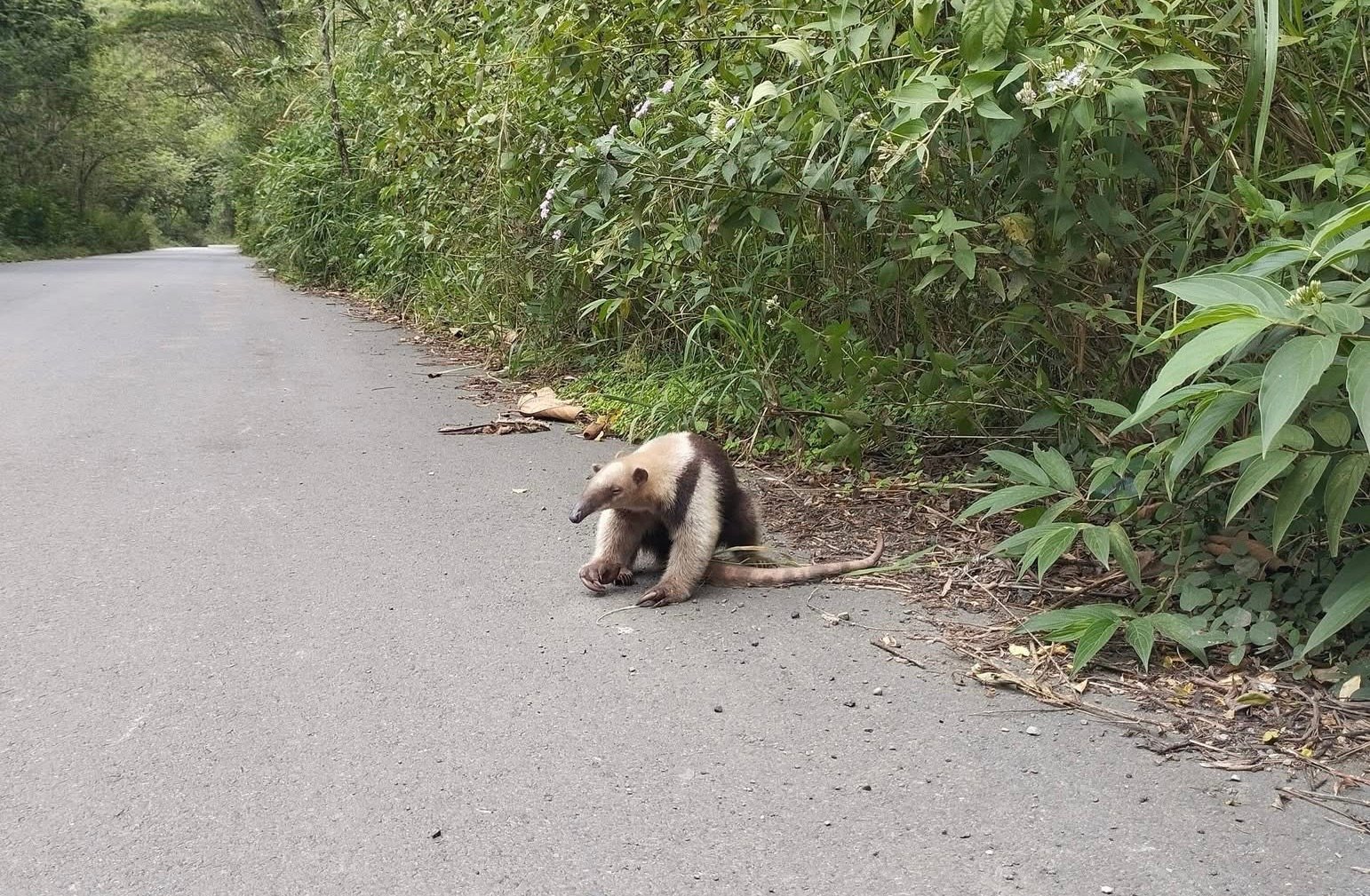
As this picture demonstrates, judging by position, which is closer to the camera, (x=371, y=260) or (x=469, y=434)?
(x=469, y=434)

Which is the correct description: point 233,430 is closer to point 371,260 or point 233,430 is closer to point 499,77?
point 499,77

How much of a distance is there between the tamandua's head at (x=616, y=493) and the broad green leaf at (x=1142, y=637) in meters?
1.80

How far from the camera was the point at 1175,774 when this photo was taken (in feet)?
8.81

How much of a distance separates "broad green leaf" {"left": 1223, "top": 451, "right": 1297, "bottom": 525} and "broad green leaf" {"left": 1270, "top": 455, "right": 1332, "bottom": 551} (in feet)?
0.14

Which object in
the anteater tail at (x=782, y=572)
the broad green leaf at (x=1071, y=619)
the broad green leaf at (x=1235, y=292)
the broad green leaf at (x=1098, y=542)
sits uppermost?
the broad green leaf at (x=1235, y=292)

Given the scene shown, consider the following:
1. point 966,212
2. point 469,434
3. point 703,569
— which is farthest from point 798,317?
point 469,434

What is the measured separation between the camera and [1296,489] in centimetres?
281

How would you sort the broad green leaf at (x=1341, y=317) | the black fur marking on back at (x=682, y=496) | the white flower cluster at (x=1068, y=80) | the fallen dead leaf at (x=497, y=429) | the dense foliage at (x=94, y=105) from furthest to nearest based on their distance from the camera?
the dense foliage at (x=94, y=105)
the fallen dead leaf at (x=497, y=429)
the black fur marking on back at (x=682, y=496)
the white flower cluster at (x=1068, y=80)
the broad green leaf at (x=1341, y=317)

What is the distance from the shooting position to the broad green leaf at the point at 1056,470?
3611 mm

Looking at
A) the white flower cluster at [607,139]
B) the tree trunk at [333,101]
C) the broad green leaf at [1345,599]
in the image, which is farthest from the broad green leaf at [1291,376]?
the tree trunk at [333,101]

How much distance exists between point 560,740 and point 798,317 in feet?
10.1

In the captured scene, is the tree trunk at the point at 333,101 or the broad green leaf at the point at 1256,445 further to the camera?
the tree trunk at the point at 333,101

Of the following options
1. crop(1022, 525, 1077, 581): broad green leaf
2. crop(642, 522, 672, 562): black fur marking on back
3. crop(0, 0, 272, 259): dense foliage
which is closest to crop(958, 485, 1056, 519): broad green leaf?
crop(1022, 525, 1077, 581): broad green leaf

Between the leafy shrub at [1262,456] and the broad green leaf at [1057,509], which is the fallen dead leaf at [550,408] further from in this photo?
the broad green leaf at [1057,509]
